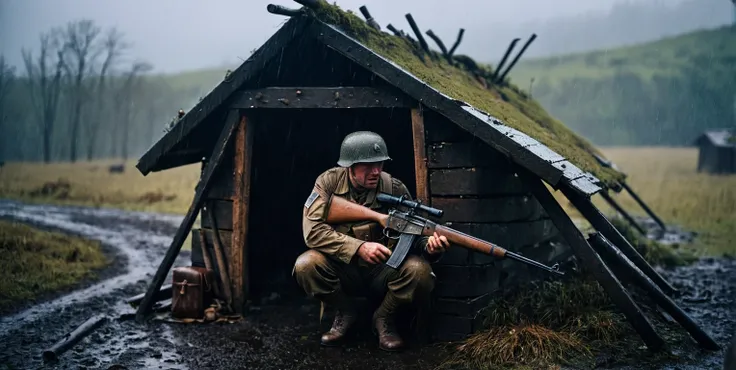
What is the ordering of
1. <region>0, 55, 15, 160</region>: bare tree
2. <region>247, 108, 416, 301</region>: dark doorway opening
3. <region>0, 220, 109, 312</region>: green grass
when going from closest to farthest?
<region>247, 108, 416, 301</region>: dark doorway opening < <region>0, 220, 109, 312</region>: green grass < <region>0, 55, 15, 160</region>: bare tree

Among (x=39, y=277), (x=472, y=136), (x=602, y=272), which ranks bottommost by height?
(x=39, y=277)

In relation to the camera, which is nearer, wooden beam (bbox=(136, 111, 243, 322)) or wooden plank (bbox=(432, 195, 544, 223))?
wooden plank (bbox=(432, 195, 544, 223))

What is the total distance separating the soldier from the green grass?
4809 mm

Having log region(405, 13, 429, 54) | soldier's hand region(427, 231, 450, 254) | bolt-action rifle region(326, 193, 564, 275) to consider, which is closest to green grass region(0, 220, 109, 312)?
bolt-action rifle region(326, 193, 564, 275)

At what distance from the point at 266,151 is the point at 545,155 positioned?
4.04 meters

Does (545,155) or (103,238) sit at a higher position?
(545,155)

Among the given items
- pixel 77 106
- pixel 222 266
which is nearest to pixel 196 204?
pixel 222 266

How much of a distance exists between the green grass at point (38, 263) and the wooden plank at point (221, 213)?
305 cm

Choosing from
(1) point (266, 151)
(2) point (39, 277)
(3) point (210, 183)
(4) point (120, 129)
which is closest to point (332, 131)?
(1) point (266, 151)

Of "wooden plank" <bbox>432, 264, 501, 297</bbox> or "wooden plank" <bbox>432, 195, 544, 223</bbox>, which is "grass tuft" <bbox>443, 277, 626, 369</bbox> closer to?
"wooden plank" <bbox>432, 264, 501, 297</bbox>

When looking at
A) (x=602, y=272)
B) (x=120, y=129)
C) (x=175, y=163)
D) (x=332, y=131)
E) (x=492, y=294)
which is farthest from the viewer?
(x=120, y=129)

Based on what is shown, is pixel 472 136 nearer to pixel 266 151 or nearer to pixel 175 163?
pixel 266 151

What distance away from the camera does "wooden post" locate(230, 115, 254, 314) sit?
24.2 ft

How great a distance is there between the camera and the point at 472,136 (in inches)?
248
